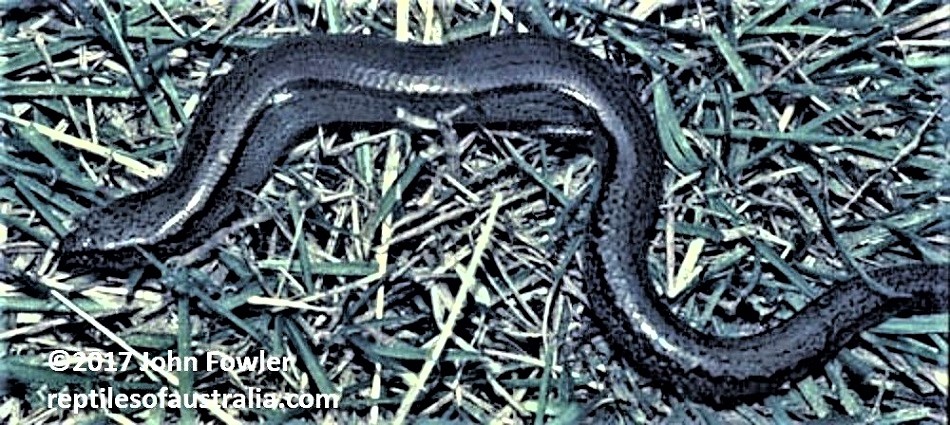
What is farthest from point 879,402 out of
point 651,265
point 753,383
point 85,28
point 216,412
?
point 85,28

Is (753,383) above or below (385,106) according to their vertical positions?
below

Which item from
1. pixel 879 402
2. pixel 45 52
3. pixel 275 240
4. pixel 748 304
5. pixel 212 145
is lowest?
pixel 879 402

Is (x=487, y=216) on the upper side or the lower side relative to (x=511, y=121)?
lower

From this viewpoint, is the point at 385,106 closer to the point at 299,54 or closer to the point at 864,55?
the point at 299,54

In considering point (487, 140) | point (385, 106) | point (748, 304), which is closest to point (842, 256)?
point (748, 304)
